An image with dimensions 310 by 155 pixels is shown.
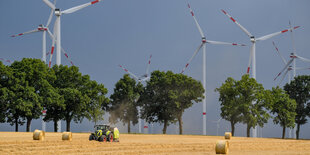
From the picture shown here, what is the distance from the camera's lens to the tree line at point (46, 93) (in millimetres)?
72750

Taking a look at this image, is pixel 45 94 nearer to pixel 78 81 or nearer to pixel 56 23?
pixel 78 81

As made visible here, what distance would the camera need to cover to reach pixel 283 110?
96.8m

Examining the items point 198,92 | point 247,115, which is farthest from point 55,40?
point 247,115

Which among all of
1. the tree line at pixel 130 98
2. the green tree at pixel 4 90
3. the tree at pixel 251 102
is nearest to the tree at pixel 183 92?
the tree line at pixel 130 98

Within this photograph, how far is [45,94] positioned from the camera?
7688 cm

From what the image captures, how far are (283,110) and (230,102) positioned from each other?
16.0 meters

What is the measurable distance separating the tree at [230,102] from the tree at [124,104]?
2206 cm

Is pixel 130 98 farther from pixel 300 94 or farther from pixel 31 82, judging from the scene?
pixel 300 94

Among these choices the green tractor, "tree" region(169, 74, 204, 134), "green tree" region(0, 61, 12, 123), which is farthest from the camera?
"tree" region(169, 74, 204, 134)

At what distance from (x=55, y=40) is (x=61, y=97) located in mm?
13758

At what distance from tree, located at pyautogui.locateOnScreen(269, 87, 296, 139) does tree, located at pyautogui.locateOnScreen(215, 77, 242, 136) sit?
11.2 m

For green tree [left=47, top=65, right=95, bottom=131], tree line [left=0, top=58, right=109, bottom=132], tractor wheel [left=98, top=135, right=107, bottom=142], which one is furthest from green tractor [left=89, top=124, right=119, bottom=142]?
green tree [left=47, top=65, right=95, bottom=131]

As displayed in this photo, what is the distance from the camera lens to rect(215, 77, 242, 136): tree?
3467 inches

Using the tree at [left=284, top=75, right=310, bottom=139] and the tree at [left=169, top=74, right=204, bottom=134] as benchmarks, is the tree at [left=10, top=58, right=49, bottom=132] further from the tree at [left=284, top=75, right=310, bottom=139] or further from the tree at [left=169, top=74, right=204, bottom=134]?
the tree at [left=284, top=75, right=310, bottom=139]
